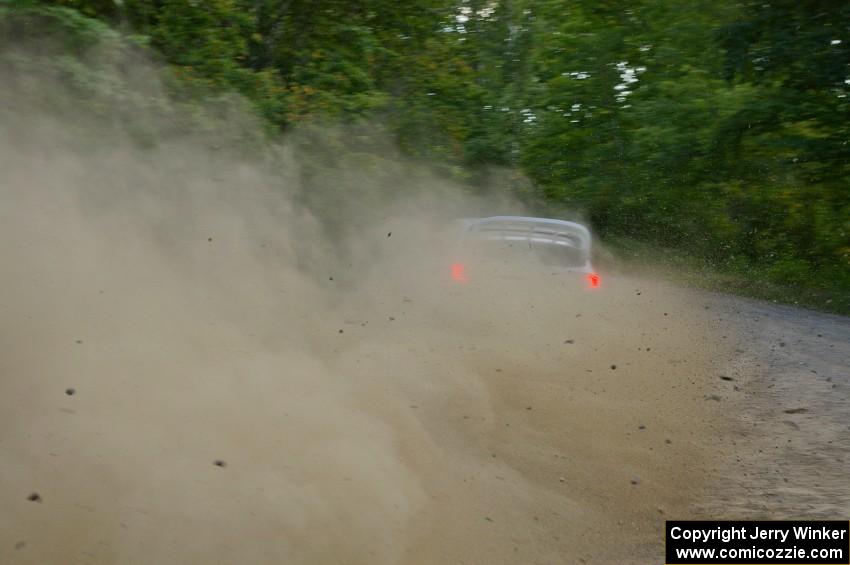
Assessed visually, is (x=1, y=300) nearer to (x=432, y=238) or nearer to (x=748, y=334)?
(x=432, y=238)

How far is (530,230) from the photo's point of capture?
13.7m

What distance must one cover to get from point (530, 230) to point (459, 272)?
138cm

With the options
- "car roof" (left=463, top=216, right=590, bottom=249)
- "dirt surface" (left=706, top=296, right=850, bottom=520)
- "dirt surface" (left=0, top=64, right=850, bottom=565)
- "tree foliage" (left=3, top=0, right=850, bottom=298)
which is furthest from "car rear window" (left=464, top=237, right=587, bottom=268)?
"tree foliage" (left=3, top=0, right=850, bottom=298)

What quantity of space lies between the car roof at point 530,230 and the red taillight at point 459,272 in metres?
0.68

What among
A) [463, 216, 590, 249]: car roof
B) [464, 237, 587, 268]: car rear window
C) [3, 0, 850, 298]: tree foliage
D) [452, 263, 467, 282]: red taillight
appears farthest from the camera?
[3, 0, 850, 298]: tree foliage

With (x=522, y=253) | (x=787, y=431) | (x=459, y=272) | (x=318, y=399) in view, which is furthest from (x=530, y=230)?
(x=318, y=399)

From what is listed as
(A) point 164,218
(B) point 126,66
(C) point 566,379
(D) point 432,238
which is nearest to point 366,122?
(D) point 432,238

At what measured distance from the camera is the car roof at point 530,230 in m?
13.5

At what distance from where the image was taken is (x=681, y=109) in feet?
79.7

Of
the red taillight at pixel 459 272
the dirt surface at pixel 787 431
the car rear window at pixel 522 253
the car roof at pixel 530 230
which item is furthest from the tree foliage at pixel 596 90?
the red taillight at pixel 459 272

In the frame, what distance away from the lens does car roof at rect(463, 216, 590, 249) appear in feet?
44.2

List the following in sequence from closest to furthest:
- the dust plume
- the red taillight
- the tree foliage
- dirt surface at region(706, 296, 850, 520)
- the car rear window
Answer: the dust plume, dirt surface at region(706, 296, 850, 520), the red taillight, the car rear window, the tree foliage

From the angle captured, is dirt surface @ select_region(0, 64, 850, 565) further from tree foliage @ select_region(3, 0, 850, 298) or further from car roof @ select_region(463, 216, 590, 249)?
tree foliage @ select_region(3, 0, 850, 298)

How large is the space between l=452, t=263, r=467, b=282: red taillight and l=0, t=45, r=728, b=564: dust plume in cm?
14
